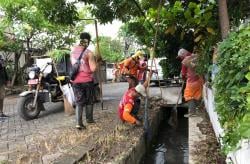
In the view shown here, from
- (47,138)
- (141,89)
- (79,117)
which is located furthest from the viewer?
(141,89)

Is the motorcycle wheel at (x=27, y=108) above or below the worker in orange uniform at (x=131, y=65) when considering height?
below

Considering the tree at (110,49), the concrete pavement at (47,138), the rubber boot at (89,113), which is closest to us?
the concrete pavement at (47,138)

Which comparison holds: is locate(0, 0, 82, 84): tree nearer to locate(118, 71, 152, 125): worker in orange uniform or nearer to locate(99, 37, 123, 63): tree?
locate(118, 71, 152, 125): worker in orange uniform

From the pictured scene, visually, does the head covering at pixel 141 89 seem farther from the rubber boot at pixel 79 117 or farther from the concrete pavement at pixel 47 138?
the rubber boot at pixel 79 117

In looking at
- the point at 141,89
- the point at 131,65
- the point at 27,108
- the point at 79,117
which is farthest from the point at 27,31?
the point at 79,117

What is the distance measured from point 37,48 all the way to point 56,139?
12310 mm

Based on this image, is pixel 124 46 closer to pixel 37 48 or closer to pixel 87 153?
pixel 37 48

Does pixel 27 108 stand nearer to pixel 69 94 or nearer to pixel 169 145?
pixel 69 94

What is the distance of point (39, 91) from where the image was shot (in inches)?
367

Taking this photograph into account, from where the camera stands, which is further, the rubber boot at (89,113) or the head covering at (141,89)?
the head covering at (141,89)

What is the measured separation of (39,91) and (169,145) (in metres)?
3.41

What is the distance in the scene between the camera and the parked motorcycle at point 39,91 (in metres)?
8.94

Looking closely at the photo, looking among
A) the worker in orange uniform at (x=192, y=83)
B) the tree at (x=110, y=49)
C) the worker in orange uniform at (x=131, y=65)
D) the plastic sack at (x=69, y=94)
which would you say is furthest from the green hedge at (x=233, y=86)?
the tree at (x=110, y=49)

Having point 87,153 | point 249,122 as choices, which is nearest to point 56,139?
point 87,153
